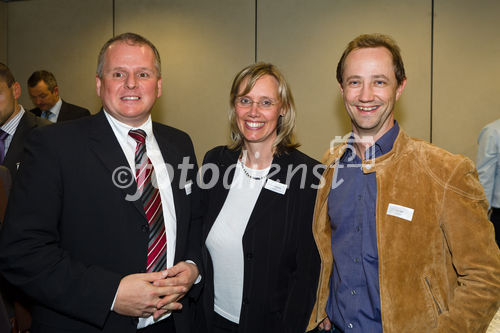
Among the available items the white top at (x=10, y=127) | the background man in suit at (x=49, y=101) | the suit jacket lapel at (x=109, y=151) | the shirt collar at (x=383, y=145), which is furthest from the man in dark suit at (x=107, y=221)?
the background man in suit at (x=49, y=101)

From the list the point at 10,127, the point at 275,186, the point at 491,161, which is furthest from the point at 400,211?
the point at 10,127

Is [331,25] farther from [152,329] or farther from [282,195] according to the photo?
[152,329]

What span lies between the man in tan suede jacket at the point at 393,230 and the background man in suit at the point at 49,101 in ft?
14.1

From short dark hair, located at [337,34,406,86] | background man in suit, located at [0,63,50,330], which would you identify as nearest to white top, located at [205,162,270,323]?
short dark hair, located at [337,34,406,86]

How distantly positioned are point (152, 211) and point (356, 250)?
912 mm

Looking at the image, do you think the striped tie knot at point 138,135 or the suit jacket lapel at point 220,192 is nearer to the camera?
the striped tie knot at point 138,135

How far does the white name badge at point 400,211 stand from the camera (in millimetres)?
1531

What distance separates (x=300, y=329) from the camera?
1882 mm

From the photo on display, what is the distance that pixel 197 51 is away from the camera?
5.41 m

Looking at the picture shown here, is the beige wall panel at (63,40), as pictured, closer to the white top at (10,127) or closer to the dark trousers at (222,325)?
the white top at (10,127)

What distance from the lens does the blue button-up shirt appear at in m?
1.60

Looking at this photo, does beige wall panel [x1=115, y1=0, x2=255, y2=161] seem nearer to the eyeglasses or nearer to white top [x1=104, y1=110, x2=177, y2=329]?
the eyeglasses

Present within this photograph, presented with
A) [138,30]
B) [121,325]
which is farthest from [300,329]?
[138,30]

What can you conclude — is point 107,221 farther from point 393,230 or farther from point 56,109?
point 56,109
